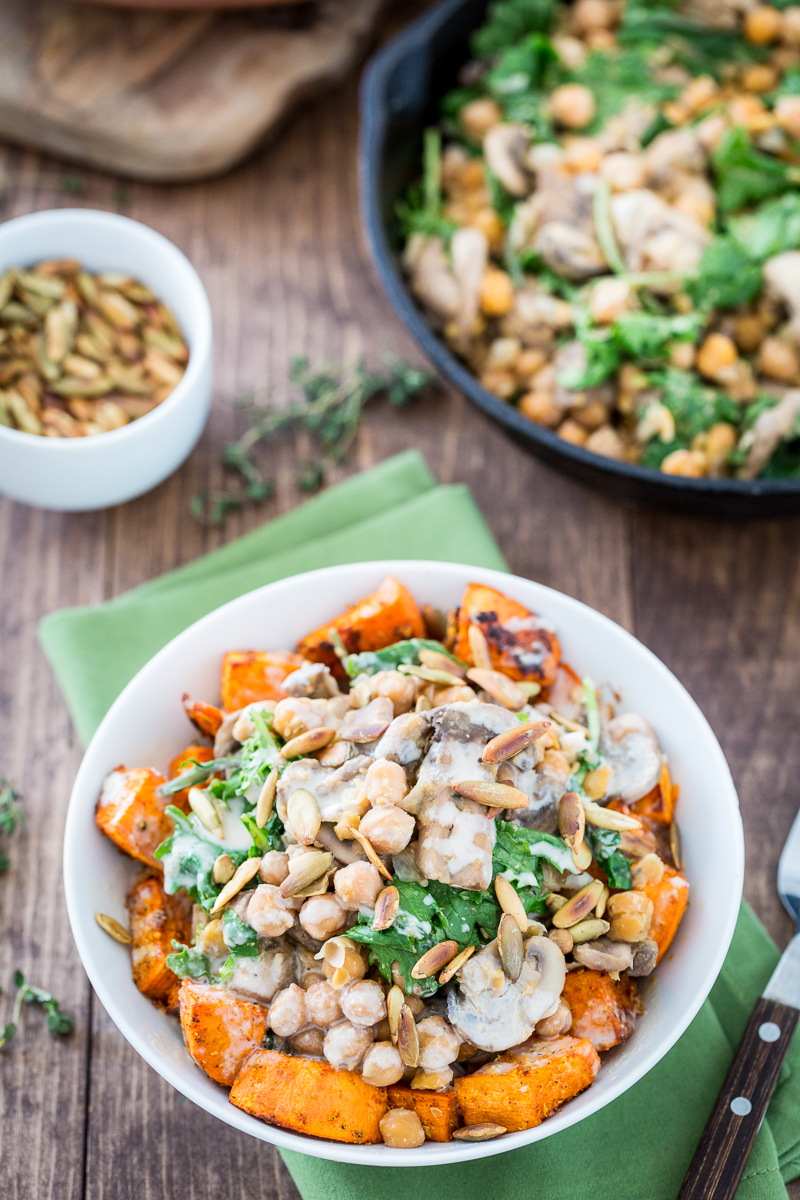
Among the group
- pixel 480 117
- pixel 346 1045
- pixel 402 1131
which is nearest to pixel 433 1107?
pixel 402 1131

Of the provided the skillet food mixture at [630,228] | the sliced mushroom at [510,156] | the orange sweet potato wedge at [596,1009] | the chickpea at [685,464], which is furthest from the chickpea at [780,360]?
the orange sweet potato wedge at [596,1009]

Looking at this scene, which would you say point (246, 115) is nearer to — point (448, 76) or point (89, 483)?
point (448, 76)

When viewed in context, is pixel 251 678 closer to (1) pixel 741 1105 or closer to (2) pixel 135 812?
(2) pixel 135 812

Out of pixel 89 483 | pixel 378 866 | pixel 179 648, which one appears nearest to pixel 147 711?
pixel 179 648

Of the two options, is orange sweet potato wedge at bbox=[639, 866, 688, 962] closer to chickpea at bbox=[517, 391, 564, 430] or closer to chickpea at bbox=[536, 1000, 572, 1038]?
chickpea at bbox=[536, 1000, 572, 1038]

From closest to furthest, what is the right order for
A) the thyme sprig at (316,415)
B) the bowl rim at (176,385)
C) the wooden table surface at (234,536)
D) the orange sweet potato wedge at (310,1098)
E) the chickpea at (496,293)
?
the orange sweet potato wedge at (310,1098) < the wooden table surface at (234,536) < the bowl rim at (176,385) < the chickpea at (496,293) < the thyme sprig at (316,415)

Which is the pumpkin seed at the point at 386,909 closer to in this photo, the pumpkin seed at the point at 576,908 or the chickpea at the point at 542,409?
the pumpkin seed at the point at 576,908
